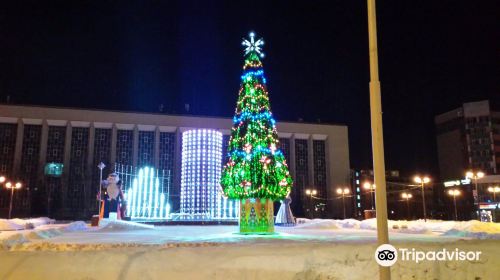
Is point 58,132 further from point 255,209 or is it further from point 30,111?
point 255,209

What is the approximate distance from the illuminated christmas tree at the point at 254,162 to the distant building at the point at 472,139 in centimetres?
8179

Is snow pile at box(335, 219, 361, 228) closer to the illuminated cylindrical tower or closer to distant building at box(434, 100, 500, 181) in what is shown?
the illuminated cylindrical tower

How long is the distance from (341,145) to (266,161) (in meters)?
60.6

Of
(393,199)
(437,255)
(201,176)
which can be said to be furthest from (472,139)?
(437,255)

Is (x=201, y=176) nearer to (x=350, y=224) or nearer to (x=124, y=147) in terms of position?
(x=350, y=224)

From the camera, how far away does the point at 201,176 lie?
43375 mm

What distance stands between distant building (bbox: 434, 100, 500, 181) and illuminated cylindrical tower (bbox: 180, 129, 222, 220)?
6789 cm

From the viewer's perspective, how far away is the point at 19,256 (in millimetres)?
9508

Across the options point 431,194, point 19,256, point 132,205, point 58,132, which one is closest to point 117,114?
point 58,132

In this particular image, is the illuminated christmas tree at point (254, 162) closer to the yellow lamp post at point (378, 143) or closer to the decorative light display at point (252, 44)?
the decorative light display at point (252, 44)

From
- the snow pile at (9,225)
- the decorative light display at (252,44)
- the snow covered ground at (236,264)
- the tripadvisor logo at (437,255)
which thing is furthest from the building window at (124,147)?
the tripadvisor logo at (437,255)

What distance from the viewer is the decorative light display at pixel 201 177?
43.4m

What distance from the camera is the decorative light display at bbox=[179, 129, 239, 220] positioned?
4344 cm

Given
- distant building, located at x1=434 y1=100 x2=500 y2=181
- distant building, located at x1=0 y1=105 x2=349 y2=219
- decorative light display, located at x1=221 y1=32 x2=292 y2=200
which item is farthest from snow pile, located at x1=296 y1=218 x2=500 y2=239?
distant building, located at x1=434 y1=100 x2=500 y2=181
